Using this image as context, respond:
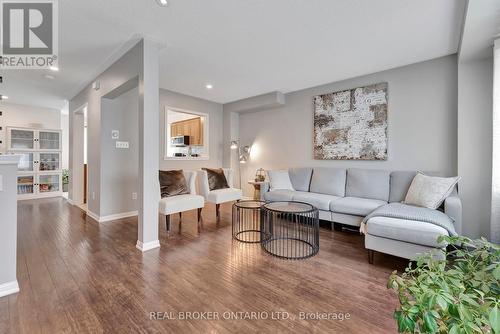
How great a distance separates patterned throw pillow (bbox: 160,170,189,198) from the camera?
341cm

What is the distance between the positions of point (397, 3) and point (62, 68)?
15.1 ft

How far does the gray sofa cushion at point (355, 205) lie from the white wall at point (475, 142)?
0.96m

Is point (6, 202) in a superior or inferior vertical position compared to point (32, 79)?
inferior

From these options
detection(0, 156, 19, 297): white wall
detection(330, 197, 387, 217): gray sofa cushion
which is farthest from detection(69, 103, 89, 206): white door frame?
detection(330, 197, 387, 217): gray sofa cushion

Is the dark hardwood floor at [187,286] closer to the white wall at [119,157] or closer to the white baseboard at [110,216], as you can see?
the white baseboard at [110,216]

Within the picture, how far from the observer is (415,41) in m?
2.73

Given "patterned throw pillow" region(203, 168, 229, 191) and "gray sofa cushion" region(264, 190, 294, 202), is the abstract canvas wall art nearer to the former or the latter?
"gray sofa cushion" region(264, 190, 294, 202)

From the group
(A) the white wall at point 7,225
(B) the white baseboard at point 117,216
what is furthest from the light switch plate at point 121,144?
(A) the white wall at point 7,225

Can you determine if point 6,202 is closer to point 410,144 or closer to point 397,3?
point 397,3

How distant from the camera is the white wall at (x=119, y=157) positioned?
3.74 m

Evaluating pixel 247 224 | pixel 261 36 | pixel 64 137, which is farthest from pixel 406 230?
pixel 64 137

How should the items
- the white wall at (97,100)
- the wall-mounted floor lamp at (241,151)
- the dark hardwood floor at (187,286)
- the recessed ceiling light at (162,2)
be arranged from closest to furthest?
1. the dark hardwood floor at (187,286)
2. the recessed ceiling light at (162,2)
3. the white wall at (97,100)
4. the wall-mounted floor lamp at (241,151)

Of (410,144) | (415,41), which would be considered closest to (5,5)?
(415,41)
